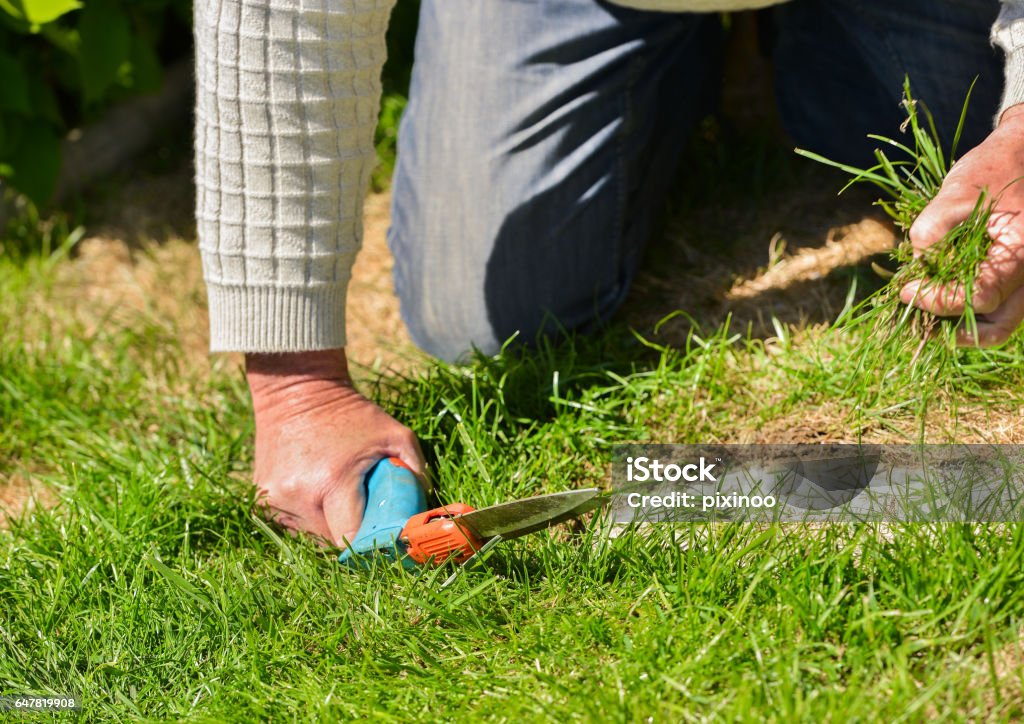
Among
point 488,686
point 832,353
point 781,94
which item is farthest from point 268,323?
point 781,94

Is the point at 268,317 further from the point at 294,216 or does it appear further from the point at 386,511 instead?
the point at 386,511

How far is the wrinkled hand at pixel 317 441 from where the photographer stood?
5.19ft

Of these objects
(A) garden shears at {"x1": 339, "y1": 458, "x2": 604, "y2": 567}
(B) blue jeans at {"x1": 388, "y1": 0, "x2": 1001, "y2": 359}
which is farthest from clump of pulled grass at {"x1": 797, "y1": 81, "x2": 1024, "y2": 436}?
(B) blue jeans at {"x1": 388, "y1": 0, "x2": 1001, "y2": 359}

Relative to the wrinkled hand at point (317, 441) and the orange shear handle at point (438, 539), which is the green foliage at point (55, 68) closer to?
the wrinkled hand at point (317, 441)

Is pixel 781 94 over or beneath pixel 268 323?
over

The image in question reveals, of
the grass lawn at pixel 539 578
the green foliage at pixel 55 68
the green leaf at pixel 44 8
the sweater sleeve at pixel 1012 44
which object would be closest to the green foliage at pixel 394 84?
the green foliage at pixel 55 68

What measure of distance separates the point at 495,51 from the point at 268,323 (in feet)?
2.70

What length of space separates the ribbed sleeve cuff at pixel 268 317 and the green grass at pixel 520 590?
0.23 m

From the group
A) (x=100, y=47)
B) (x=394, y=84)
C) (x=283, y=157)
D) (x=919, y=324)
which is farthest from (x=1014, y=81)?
(x=100, y=47)

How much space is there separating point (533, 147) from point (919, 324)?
0.93 meters

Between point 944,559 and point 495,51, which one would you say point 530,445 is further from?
→ point 495,51

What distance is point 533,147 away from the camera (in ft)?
6.80

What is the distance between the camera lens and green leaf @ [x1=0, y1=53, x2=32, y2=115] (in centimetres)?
258

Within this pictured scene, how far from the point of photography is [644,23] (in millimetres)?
2059
